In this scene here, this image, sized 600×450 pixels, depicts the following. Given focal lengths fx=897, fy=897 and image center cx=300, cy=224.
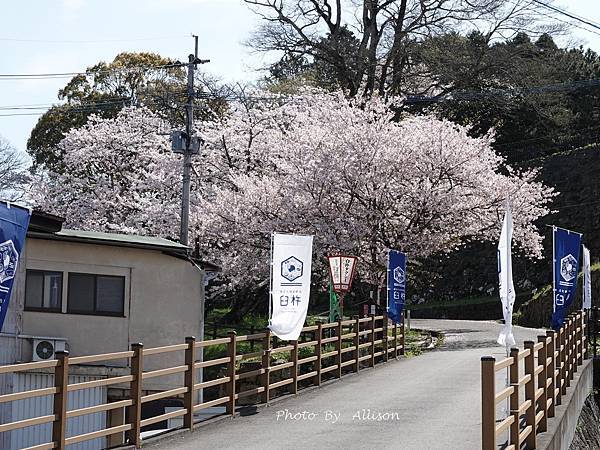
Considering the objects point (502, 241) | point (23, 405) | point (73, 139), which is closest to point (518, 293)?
point (73, 139)

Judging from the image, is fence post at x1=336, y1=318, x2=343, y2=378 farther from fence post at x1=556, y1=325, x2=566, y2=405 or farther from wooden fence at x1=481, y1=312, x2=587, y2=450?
fence post at x1=556, y1=325, x2=566, y2=405

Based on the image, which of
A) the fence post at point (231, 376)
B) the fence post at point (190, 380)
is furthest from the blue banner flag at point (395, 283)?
the fence post at point (190, 380)

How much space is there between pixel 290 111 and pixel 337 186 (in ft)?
30.4

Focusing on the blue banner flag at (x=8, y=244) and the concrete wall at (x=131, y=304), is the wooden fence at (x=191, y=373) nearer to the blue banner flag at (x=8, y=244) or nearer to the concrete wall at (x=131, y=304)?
the blue banner flag at (x=8, y=244)

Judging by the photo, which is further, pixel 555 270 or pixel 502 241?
pixel 555 270

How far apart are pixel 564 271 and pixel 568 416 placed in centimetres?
319

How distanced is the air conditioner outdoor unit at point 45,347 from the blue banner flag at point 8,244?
30.3 feet

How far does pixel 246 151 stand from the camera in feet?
107

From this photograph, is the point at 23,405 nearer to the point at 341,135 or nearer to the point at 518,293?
the point at 341,135

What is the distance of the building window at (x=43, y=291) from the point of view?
17844 millimetres

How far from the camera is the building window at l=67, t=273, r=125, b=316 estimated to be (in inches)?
726

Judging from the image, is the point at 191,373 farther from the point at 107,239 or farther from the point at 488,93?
the point at 488,93

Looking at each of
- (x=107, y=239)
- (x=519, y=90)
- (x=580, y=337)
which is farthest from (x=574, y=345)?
(x=519, y=90)

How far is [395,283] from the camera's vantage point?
829 inches
